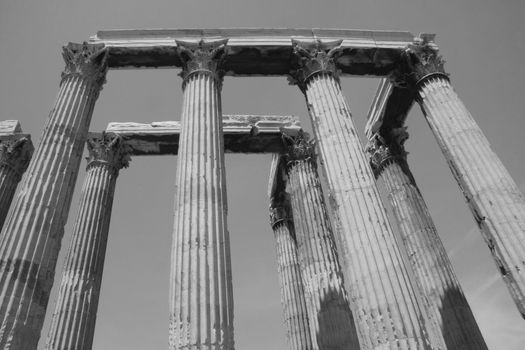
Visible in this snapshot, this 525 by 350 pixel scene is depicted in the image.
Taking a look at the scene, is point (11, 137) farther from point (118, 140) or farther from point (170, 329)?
point (170, 329)

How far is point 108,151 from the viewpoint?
18.0 meters

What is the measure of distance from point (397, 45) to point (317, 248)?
28.8 feet

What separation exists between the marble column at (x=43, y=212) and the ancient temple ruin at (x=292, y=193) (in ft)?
0.13

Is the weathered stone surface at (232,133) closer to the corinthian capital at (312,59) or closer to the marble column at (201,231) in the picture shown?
the corinthian capital at (312,59)

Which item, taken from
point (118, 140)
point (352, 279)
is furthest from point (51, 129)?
point (352, 279)

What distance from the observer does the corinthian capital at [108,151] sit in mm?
17719

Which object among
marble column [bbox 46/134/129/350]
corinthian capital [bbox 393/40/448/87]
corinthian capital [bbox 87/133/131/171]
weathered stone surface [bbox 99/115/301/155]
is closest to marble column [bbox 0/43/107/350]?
marble column [bbox 46/134/129/350]

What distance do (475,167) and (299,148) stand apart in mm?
8429

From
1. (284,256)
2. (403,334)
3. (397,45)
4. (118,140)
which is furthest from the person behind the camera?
(284,256)

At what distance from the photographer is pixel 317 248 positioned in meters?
16.3

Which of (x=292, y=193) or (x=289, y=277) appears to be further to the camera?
(x=289, y=277)

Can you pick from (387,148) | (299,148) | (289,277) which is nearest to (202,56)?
(299,148)

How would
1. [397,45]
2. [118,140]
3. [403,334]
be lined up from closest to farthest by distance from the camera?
1. [403,334]
2. [397,45]
3. [118,140]

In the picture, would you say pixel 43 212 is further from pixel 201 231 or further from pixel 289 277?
pixel 289 277
